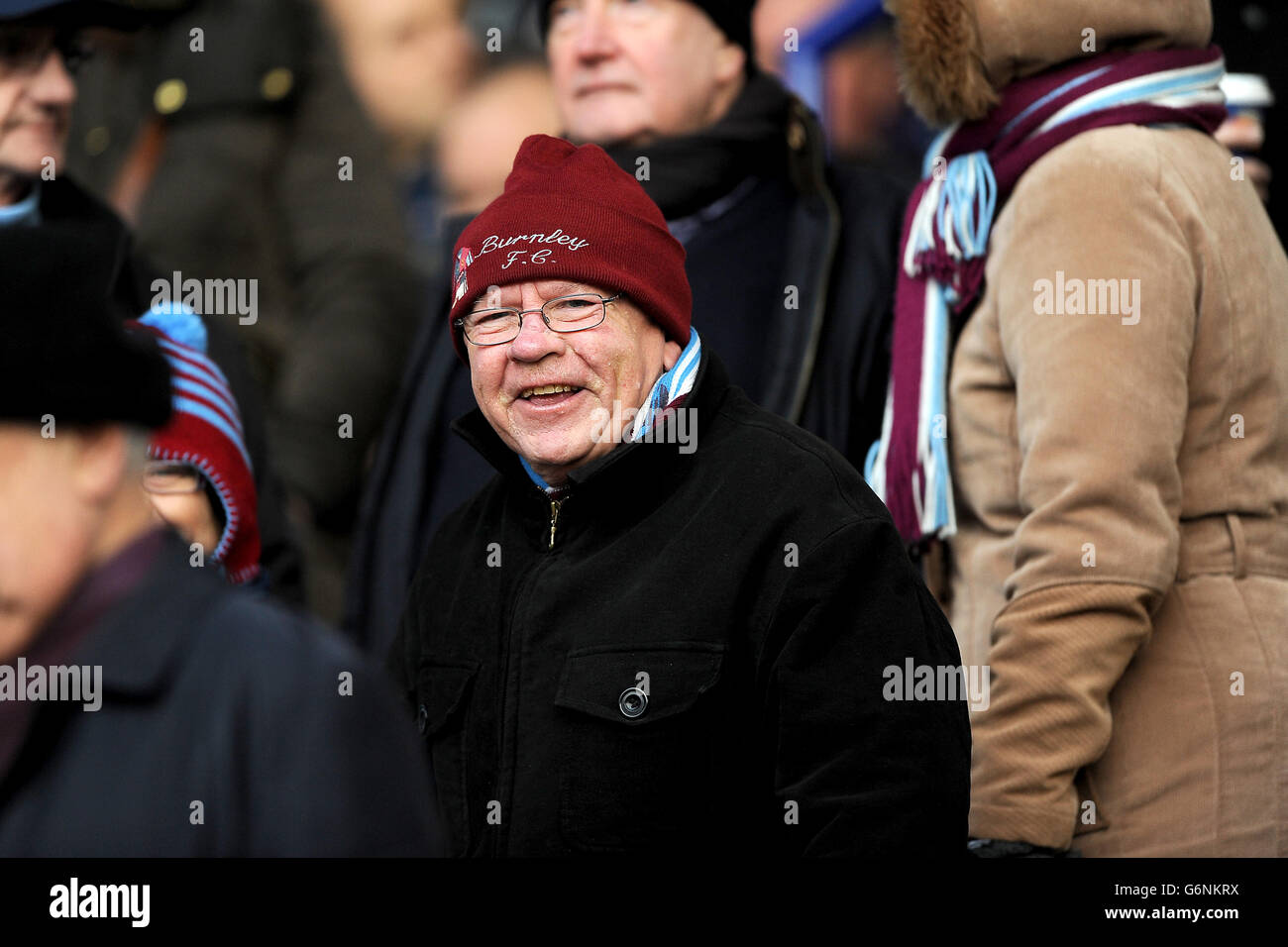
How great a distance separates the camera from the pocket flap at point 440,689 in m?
2.56

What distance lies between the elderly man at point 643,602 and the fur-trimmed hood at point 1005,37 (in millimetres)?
677

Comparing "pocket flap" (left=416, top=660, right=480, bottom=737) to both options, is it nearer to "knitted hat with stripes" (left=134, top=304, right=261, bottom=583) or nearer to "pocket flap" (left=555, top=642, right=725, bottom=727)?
"pocket flap" (left=555, top=642, right=725, bottom=727)

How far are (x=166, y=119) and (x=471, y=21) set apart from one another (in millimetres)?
1090

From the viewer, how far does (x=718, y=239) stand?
3588mm

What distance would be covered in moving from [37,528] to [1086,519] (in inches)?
62.0

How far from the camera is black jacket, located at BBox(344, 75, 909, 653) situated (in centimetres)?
342

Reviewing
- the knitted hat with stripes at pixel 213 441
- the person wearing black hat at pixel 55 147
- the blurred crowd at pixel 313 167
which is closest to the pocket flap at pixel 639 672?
the knitted hat with stripes at pixel 213 441

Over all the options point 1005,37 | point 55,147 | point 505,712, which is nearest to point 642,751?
point 505,712

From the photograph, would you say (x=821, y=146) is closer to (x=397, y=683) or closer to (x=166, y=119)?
(x=397, y=683)

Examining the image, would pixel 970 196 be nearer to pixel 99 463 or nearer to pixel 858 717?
pixel 858 717

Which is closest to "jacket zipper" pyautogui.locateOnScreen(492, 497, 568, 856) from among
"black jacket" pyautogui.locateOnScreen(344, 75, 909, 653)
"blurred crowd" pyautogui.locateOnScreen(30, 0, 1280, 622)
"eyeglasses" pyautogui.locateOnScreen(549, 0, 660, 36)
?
"black jacket" pyautogui.locateOnScreen(344, 75, 909, 653)

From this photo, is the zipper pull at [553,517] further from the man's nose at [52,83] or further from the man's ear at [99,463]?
the man's nose at [52,83]

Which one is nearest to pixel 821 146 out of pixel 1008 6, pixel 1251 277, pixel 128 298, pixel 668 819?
pixel 1008 6

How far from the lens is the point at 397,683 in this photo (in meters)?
2.76
